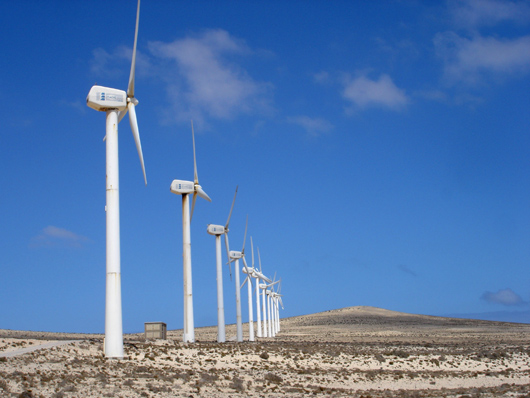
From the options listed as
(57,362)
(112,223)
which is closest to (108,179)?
(112,223)

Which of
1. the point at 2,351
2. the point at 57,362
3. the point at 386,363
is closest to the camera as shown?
the point at 57,362

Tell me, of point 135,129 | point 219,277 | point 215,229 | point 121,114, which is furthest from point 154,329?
point 121,114

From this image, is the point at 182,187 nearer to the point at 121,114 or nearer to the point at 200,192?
the point at 200,192

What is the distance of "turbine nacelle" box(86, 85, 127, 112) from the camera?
122ft

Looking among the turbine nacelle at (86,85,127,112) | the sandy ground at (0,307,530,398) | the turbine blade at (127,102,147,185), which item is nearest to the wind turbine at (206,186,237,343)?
the sandy ground at (0,307,530,398)

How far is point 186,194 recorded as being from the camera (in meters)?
58.2

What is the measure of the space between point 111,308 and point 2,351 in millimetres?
6075

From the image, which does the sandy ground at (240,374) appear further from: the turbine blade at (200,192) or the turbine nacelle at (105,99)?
the turbine blade at (200,192)

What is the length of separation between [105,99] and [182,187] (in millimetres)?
21158

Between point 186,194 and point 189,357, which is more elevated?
point 186,194

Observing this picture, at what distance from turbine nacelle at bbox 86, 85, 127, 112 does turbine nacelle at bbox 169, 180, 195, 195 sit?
19722mm

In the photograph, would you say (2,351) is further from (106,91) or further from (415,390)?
(415,390)

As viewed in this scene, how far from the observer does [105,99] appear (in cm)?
3731

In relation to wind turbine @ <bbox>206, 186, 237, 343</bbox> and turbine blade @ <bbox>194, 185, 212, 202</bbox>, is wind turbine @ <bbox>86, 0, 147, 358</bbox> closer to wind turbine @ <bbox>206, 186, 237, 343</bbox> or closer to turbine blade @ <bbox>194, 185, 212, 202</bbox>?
turbine blade @ <bbox>194, 185, 212, 202</bbox>
